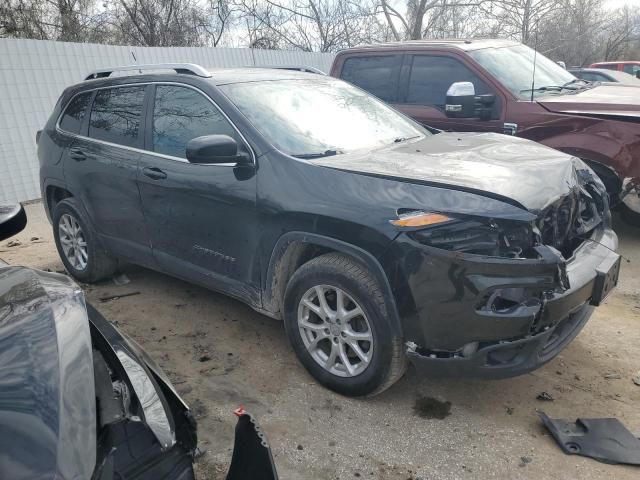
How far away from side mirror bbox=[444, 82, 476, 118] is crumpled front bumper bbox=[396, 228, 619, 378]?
2.89 m

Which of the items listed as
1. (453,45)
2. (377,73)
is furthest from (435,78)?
(377,73)

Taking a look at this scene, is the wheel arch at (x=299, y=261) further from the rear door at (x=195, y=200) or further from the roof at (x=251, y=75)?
the roof at (x=251, y=75)

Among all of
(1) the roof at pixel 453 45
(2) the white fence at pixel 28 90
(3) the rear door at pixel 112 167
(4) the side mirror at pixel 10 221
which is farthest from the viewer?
(2) the white fence at pixel 28 90

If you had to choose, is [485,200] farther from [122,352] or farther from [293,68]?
[293,68]

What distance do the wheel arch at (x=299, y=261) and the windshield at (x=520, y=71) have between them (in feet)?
11.8

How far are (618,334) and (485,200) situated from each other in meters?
2.01

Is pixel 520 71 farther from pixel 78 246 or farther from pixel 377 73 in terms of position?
pixel 78 246

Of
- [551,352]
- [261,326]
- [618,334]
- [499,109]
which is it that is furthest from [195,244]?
[499,109]

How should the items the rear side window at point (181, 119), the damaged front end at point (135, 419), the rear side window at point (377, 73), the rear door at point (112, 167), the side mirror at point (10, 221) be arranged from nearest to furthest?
the damaged front end at point (135, 419)
the side mirror at point (10, 221)
the rear side window at point (181, 119)
the rear door at point (112, 167)
the rear side window at point (377, 73)

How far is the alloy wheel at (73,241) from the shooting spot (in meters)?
4.77

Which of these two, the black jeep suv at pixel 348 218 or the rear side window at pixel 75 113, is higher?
the rear side window at pixel 75 113

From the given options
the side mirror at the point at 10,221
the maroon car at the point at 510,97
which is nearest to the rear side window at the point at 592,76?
the maroon car at the point at 510,97

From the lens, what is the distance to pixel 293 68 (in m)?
4.42

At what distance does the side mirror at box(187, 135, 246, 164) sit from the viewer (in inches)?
119
